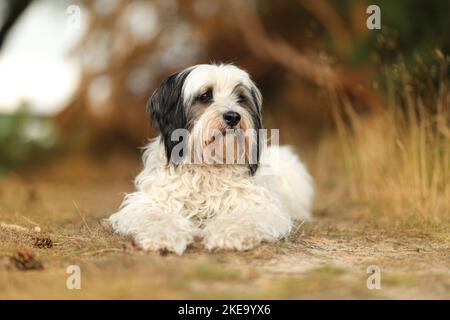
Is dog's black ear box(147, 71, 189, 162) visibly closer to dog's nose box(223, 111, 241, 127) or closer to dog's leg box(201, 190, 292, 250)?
dog's nose box(223, 111, 241, 127)

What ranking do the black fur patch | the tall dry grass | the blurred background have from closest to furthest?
the black fur patch < the tall dry grass < the blurred background

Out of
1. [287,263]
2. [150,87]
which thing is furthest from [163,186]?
[150,87]

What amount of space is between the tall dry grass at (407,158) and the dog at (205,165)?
5.71ft

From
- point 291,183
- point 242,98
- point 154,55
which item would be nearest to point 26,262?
point 242,98

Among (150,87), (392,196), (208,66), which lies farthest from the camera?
(150,87)

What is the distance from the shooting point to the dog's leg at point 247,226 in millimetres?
4402

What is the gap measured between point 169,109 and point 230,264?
1.47 metres

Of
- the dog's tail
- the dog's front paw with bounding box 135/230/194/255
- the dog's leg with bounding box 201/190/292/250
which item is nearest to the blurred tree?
the dog's tail

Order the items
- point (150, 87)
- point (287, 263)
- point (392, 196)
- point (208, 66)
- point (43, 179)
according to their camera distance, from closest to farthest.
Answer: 1. point (287, 263)
2. point (208, 66)
3. point (392, 196)
4. point (43, 179)
5. point (150, 87)

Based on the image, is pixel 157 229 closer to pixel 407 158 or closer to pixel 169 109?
pixel 169 109

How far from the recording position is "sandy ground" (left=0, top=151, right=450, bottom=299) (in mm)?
3582

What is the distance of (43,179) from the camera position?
11.5 m
